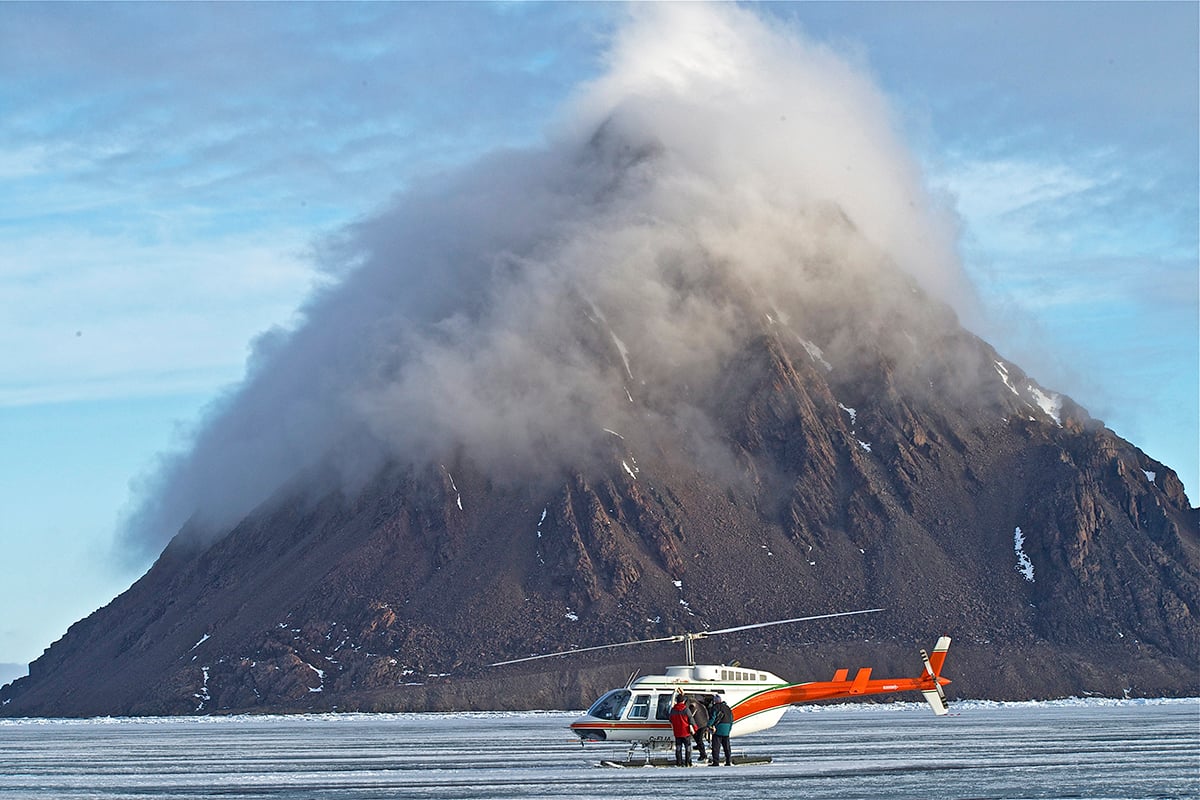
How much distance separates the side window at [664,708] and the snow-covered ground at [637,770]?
14.9 ft

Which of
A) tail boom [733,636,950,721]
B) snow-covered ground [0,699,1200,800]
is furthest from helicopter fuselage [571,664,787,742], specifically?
snow-covered ground [0,699,1200,800]

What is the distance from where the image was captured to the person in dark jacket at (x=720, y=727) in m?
76.2

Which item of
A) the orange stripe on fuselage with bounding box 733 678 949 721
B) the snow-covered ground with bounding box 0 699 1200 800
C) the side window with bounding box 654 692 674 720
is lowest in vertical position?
the snow-covered ground with bounding box 0 699 1200 800

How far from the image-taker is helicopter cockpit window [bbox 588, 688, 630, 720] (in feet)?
268

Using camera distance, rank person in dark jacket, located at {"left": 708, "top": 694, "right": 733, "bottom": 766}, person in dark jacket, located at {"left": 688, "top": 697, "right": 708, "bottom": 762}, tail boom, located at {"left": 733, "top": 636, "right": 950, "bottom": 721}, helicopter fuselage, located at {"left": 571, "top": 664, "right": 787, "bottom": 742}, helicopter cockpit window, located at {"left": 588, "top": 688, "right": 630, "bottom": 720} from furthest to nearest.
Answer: tail boom, located at {"left": 733, "top": 636, "right": 950, "bottom": 721}
helicopter cockpit window, located at {"left": 588, "top": 688, "right": 630, "bottom": 720}
helicopter fuselage, located at {"left": 571, "top": 664, "right": 787, "bottom": 742}
person in dark jacket, located at {"left": 688, "top": 697, "right": 708, "bottom": 762}
person in dark jacket, located at {"left": 708, "top": 694, "right": 733, "bottom": 766}

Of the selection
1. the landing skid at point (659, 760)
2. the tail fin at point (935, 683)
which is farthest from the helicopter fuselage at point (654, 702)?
the tail fin at point (935, 683)

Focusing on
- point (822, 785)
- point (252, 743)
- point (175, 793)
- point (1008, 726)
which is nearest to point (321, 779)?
point (175, 793)

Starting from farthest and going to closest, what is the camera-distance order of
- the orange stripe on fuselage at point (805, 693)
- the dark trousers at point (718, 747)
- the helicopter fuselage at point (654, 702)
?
1. the orange stripe on fuselage at point (805, 693)
2. the helicopter fuselage at point (654, 702)
3. the dark trousers at point (718, 747)

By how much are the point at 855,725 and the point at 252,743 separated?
57.2 metres

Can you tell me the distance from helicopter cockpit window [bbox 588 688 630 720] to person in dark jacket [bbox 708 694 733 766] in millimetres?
5442

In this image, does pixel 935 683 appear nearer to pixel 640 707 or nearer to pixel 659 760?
pixel 640 707

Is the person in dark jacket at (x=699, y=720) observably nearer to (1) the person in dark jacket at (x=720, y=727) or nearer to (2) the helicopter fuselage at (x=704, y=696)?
(2) the helicopter fuselage at (x=704, y=696)

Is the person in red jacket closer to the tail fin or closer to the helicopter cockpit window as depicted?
the helicopter cockpit window

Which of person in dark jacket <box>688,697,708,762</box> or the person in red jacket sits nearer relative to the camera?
the person in red jacket
